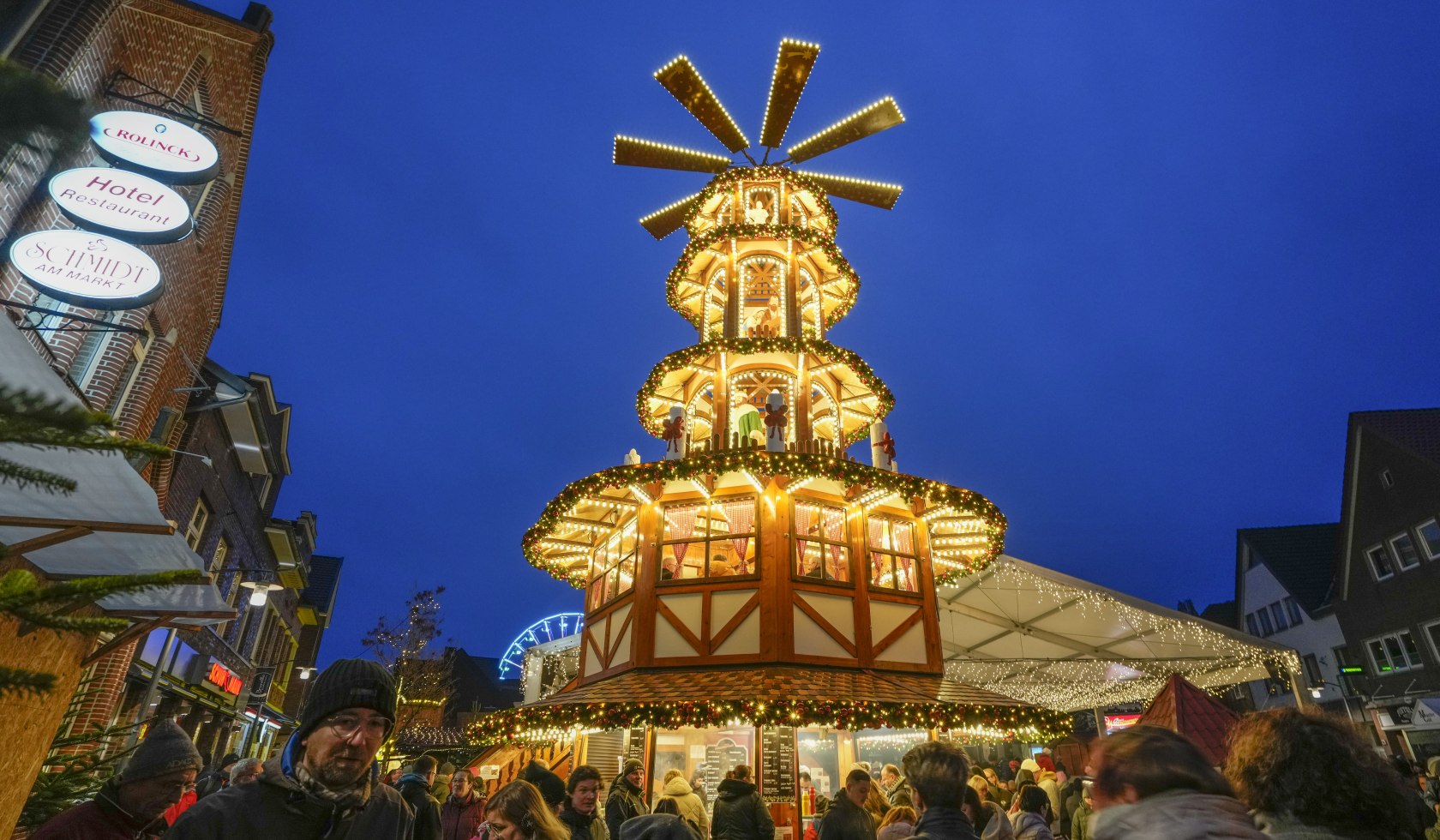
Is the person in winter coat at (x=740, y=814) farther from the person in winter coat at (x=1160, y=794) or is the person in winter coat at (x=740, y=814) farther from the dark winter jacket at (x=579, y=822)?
the person in winter coat at (x=1160, y=794)

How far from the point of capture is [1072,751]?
27.4 meters

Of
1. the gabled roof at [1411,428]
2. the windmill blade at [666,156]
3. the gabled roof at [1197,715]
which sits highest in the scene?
the windmill blade at [666,156]

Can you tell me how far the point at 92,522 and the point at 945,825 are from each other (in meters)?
4.95

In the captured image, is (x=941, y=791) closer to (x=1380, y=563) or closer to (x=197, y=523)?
(x=197, y=523)

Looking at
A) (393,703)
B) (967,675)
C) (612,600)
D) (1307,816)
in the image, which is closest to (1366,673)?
(967,675)

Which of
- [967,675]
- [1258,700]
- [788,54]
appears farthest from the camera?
[1258,700]

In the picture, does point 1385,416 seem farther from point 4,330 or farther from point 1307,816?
point 4,330

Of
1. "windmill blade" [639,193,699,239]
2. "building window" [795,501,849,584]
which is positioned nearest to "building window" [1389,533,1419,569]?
"building window" [795,501,849,584]

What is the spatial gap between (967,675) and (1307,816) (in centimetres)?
2385

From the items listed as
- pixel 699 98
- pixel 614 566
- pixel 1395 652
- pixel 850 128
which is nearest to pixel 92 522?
pixel 614 566

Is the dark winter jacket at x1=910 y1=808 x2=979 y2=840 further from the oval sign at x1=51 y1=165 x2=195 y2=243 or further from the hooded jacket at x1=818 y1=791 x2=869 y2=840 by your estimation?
the oval sign at x1=51 y1=165 x2=195 y2=243

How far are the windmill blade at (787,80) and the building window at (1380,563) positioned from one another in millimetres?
27368

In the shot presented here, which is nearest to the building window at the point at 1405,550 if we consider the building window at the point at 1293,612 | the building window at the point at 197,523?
the building window at the point at 1293,612

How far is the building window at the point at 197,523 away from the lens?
54.6 ft
